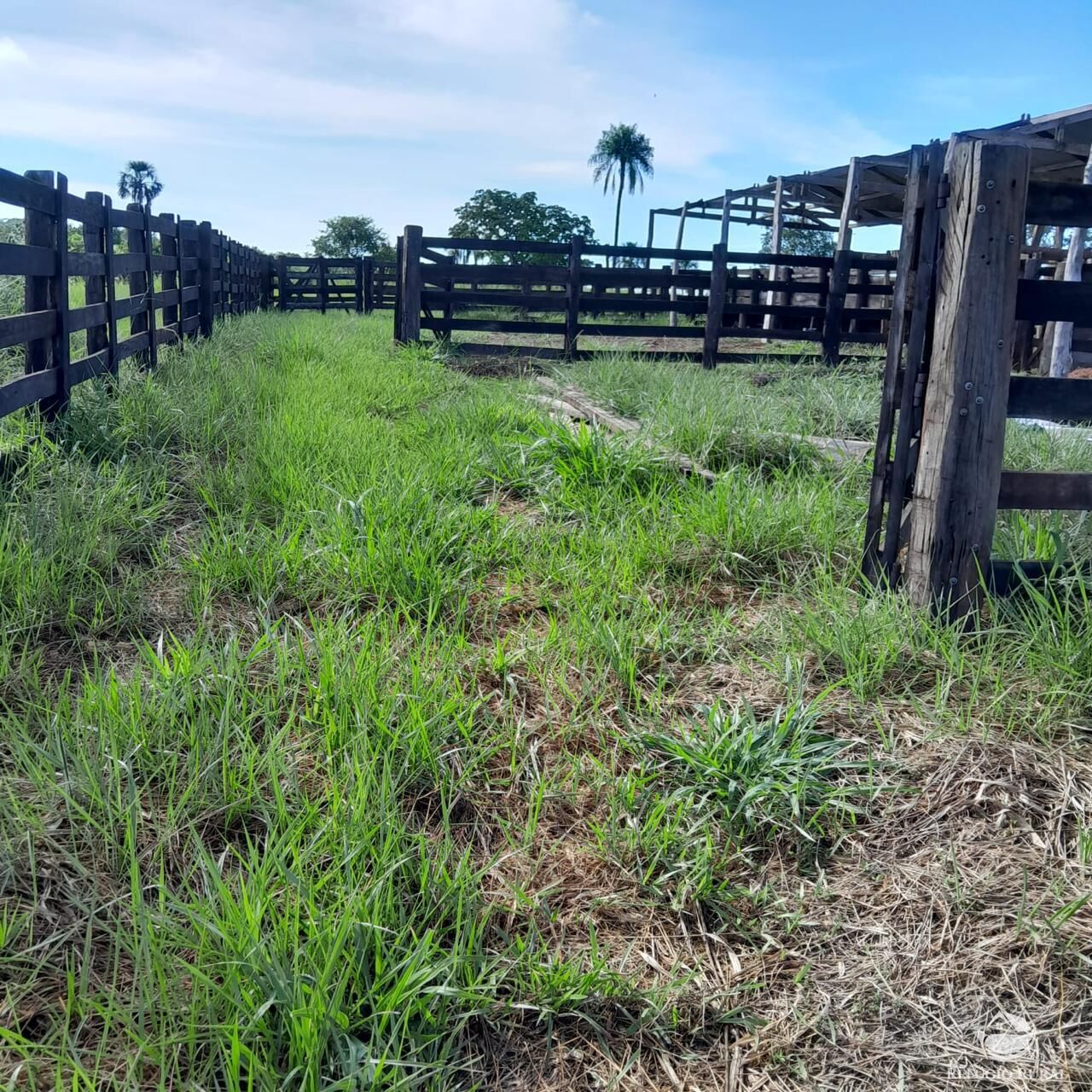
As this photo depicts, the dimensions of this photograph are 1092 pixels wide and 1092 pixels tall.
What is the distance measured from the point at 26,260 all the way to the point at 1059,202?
5124 millimetres

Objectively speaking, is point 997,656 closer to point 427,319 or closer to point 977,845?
point 977,845

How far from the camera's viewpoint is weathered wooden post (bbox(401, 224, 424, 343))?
12305 millimetres

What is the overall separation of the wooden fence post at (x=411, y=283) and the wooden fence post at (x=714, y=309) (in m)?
3.82

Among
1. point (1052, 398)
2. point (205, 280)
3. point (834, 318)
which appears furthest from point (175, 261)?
point (1052, 398)

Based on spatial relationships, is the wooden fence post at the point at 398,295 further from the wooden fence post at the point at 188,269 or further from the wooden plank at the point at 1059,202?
the wooden plank at the point at 1059,202

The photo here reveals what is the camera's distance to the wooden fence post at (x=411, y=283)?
40.4 ft

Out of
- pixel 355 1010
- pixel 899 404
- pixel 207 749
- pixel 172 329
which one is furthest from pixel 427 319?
pixel 355 1010

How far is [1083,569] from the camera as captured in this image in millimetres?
3566

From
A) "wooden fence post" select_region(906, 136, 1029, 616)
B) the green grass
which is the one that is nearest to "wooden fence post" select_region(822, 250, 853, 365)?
the green grass

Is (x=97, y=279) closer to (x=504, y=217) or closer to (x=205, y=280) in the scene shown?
(x=205, y=280)

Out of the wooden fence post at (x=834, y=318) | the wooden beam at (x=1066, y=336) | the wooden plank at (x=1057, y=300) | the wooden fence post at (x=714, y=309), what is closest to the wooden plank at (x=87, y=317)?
the wooden plank at (x=1057, y=300)

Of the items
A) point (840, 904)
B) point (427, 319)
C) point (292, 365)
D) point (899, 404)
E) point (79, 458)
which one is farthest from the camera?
point (427, 319)

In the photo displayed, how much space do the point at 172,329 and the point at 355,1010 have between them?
387 inches

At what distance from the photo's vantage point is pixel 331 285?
94.0ft
